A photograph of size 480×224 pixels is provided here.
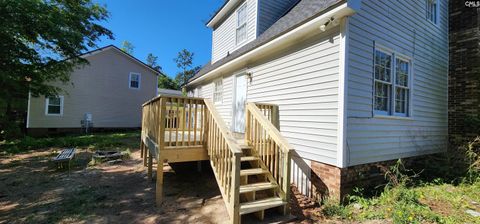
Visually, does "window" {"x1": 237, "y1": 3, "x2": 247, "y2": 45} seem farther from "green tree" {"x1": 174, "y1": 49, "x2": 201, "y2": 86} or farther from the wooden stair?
"green tree" {"x1": 174, "y1": 49, "x2": 201, "y2": 86}

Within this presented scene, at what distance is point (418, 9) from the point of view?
625 cm

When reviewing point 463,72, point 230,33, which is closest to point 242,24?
point 230,33

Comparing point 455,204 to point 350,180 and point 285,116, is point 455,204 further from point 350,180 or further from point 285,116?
point 285,116

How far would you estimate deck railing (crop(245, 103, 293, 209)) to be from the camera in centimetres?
397

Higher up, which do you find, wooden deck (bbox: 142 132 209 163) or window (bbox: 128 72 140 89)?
window (bbox: 128 72 140 89)

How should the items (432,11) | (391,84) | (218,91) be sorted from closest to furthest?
(391,84) < (432,11) < (218,91)

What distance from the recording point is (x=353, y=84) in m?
4.36

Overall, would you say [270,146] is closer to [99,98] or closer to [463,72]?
[463,72]

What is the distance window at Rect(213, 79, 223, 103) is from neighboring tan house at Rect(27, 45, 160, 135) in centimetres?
1022

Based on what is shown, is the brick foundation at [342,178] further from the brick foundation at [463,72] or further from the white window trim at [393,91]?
the brick foundation at [463,72]

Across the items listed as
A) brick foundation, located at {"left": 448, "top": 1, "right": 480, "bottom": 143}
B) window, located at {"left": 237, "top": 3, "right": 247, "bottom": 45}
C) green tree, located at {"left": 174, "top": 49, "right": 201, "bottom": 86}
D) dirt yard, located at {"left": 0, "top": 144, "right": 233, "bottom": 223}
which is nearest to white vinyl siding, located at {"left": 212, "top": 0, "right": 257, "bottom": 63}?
window, located at {"left": 237, "top": 3, "right": 247, "bottom": 45}

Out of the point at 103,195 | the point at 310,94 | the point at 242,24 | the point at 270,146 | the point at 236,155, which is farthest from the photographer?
the point at 242,24

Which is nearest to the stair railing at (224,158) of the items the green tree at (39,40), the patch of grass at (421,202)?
the patch of grass at (421,202)

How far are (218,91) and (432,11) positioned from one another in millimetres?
7736
